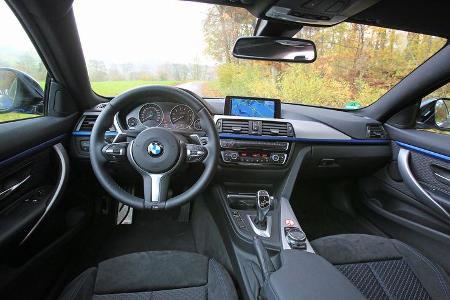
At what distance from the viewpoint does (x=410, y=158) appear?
2.52 meters

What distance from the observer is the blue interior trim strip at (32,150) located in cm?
146

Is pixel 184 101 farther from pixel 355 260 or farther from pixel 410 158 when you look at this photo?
pixel 410 158

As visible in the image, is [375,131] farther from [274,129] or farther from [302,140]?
[274,129]

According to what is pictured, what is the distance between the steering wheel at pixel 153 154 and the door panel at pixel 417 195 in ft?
5.39

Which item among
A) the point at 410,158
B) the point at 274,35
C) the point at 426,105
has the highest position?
the point at 274,35

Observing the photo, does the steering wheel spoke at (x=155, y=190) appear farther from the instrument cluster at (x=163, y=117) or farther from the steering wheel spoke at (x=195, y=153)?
the instrument cluster at (x=163, y=117)

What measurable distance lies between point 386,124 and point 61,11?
2.51 metres

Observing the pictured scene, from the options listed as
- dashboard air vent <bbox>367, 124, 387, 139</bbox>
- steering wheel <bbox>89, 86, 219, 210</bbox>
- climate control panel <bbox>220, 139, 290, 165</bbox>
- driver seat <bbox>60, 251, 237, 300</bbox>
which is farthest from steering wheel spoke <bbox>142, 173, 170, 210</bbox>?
dashboard air vent <bbox>367, 124, 387, 139</bbox>

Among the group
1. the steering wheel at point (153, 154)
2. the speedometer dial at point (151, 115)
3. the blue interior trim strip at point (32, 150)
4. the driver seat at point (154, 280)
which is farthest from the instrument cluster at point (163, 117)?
the driver seat at point (154, 280)

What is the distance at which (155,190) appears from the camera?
1.60 metres

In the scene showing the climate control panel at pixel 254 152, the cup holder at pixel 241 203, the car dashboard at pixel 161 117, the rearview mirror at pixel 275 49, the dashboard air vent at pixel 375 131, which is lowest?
the cup holder at pixel 241 203

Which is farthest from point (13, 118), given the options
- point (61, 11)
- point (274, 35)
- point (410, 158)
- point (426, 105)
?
point (426, 105)

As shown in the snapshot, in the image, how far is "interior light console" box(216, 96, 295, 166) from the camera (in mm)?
2273

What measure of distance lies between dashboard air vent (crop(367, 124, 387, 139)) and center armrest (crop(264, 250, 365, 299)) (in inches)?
65.3
